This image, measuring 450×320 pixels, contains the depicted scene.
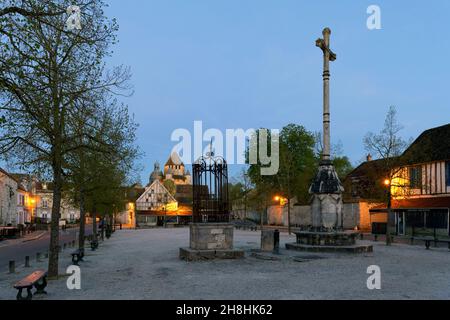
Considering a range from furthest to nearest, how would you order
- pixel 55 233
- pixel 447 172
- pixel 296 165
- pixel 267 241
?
pixel 296 165, pixel 447 172, pixel 267 241, pixel 55 233

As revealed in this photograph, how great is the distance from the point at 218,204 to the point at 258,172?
4019cm

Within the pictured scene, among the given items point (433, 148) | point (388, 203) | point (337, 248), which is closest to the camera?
point (337, 248)

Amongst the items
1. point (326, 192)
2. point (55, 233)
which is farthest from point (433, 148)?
point (55, 233)

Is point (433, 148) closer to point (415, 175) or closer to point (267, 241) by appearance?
point (415, 175)

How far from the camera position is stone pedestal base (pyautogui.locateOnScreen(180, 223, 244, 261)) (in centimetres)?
1838

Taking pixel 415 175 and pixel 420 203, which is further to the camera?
pixel 415 175

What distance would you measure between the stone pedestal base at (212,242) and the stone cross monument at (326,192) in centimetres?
563

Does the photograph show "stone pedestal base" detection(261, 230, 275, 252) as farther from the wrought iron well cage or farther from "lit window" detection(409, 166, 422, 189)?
"lit window" detection(409, 166, 422, 189)

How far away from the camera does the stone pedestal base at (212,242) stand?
18.4 m

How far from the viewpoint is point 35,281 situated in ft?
32.3

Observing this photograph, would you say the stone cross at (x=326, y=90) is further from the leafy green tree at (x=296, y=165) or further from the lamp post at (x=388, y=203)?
the leafy green tree at (x=296, y=165)

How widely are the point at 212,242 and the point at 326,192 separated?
7.03 m

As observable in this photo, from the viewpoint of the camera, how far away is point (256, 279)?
12.9 meters

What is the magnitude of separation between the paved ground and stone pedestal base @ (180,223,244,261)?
2.29 ft
